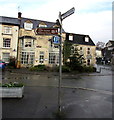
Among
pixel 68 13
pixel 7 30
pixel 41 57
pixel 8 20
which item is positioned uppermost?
pixel 8 20

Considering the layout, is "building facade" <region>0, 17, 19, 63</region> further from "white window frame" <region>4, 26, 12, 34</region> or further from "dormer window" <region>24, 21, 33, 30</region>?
"dormer window" <region>24, 21, 33, 30</region>

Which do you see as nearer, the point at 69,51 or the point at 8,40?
the point at 69,51

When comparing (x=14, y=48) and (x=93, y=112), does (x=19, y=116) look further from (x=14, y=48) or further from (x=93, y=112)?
(x=14, y=48)

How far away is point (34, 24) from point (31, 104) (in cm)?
2417

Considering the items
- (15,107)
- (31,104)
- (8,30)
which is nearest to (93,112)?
(31,104)

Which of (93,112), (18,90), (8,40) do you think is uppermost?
(8,40)

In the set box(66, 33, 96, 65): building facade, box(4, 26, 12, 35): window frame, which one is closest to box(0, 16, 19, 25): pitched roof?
box(4, 26, 12, 35): window frame

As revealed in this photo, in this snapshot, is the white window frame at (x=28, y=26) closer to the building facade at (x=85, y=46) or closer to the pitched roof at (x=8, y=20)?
the pitched roof at (x=8, y=20)

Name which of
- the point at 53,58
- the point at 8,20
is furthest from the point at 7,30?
the point at 53,58

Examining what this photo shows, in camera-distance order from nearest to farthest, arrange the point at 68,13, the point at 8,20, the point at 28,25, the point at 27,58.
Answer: the point at 68,13, the point at 8,20, the point at 27,58, the point at 28,25

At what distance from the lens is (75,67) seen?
23250 millimetres

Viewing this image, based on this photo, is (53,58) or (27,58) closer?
A: (27,58)

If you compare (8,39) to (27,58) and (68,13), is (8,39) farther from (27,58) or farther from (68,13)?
(68,13)

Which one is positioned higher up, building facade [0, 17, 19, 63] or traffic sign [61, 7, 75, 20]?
building facade [0, 17, 19, 63]
